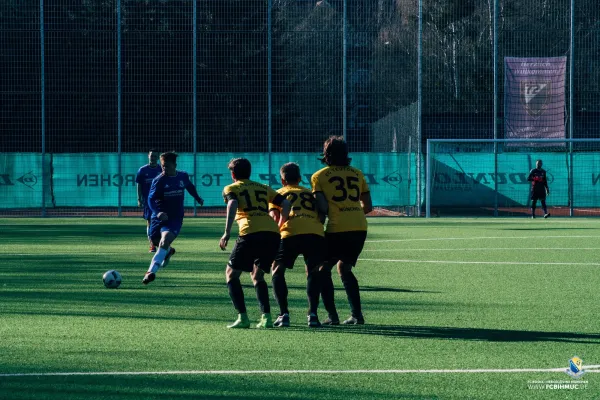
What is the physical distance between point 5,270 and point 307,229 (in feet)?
22.6

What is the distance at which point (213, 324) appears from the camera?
8961 millimetres

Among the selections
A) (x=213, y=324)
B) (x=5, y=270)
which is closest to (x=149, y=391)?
(x=213, y=324)

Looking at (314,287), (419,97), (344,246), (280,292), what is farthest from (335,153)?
(419,97)

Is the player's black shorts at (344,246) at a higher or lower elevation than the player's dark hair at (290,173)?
→ lower

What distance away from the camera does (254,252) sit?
28.7 feet

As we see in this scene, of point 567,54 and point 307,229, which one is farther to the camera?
point 567,54

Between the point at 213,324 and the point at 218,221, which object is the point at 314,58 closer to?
the point at 218,221

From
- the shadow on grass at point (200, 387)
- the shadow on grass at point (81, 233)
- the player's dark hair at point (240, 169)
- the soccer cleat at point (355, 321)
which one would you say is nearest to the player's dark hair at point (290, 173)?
the player's dark hair at point (240, 169)

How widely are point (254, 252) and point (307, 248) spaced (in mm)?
481

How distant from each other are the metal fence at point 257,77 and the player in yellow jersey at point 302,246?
23382 millimetres

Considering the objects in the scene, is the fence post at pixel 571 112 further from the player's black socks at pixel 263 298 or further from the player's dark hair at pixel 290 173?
the player's black socks at pixel 263 298

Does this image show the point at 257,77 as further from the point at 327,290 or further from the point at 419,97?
the point at 327,290

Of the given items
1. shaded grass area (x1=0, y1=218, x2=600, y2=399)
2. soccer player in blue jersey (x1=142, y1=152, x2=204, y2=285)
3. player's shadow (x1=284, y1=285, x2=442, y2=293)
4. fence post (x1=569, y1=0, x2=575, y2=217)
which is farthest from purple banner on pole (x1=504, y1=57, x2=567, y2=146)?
player's shadow (x1=284, y1=285, x2=442, y2=293)

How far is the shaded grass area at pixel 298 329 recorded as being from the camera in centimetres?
622
